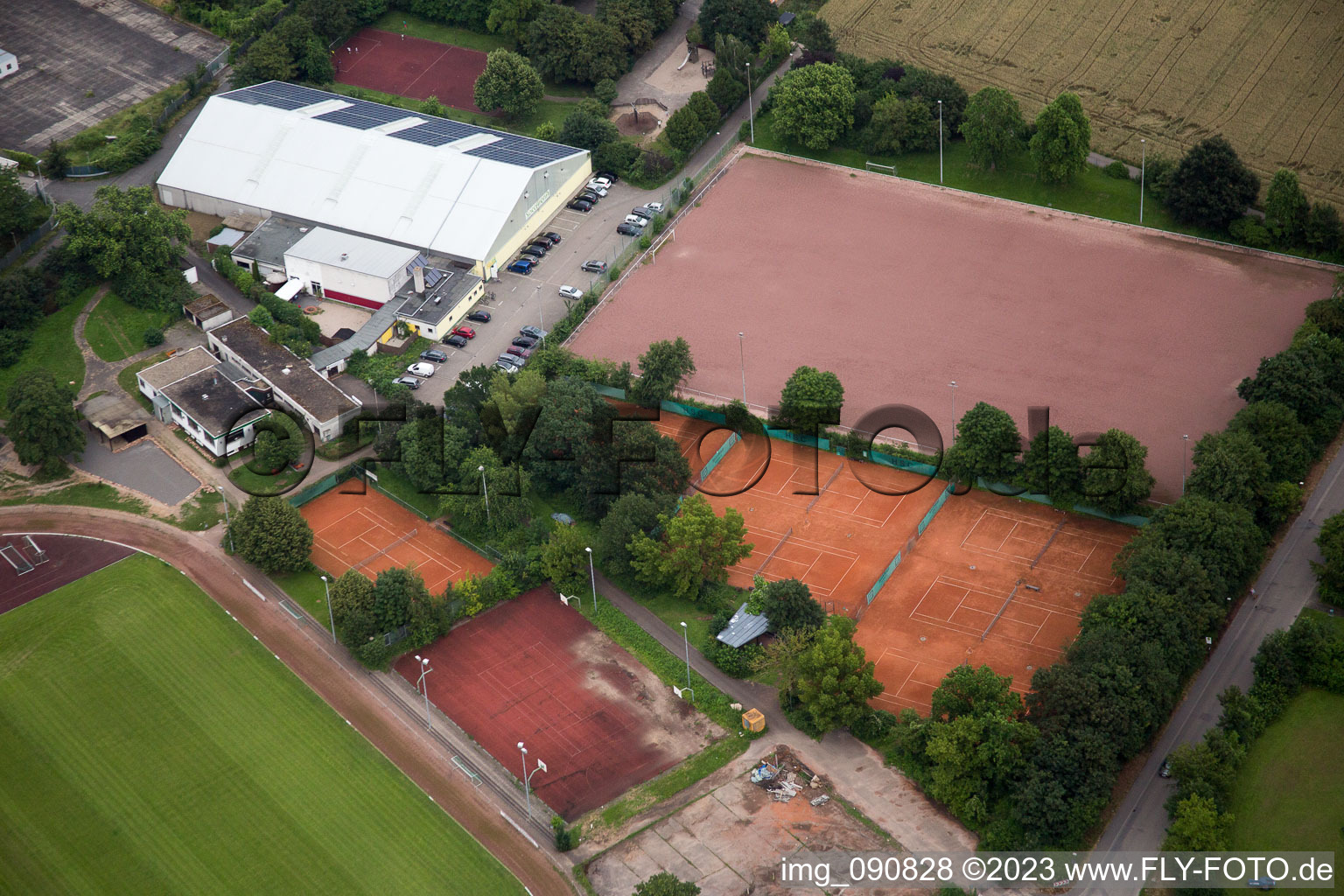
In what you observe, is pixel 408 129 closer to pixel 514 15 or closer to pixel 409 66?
pixel 409 66

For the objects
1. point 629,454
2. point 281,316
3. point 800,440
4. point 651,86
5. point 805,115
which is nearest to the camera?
point 629,454

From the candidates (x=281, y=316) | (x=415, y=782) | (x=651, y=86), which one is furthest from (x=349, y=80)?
(x=415, y=782)

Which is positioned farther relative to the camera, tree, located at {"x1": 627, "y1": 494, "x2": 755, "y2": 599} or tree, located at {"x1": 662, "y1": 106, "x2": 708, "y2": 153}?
tree, located at {"x1": 662, "y1": 106, "x2": 708, "y2": 153}

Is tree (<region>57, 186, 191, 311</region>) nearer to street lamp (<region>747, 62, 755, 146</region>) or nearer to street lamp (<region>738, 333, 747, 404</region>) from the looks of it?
street lamp (<region>738, 333, 747, 404</region>)

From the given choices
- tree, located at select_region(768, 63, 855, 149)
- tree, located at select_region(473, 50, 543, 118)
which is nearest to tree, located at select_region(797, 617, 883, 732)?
tree, located at select_region(768, 63, 855, 149)

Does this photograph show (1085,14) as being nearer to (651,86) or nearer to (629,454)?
(651,86)

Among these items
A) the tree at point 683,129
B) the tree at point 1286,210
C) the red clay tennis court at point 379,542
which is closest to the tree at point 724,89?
the tree at point 683,129

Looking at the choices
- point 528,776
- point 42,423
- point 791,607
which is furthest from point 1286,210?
point 42,423
